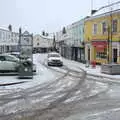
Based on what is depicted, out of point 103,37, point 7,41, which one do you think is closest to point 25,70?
point 103,37

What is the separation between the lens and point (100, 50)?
43781 millimetres

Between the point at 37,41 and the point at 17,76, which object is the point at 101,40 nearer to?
the point at 17,76

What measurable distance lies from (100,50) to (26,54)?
16.1m

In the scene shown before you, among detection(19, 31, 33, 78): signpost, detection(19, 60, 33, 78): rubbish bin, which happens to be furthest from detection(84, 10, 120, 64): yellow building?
detection(19, 60, 33, 78): rubbish bin

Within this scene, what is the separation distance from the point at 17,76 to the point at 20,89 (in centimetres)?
715

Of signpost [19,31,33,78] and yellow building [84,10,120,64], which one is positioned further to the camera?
yellow building [84,10,120,64]

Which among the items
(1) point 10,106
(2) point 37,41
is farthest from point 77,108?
(2) point 37,41

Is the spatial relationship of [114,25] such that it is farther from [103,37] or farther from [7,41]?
[7,41]

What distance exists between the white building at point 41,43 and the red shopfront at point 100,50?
Result: 293 feet

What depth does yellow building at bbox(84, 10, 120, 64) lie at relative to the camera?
38.9 m

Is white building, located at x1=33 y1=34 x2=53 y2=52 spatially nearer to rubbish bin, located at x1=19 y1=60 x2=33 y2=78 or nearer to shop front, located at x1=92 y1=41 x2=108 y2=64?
shop front, located at x1=92 y1=41 x2=108 y2=64

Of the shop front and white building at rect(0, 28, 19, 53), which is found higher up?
white building at rect(0, 28, 19, 53)

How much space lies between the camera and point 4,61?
93.5ft

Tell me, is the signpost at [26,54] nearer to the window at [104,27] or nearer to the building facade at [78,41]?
the window at [104,27]
